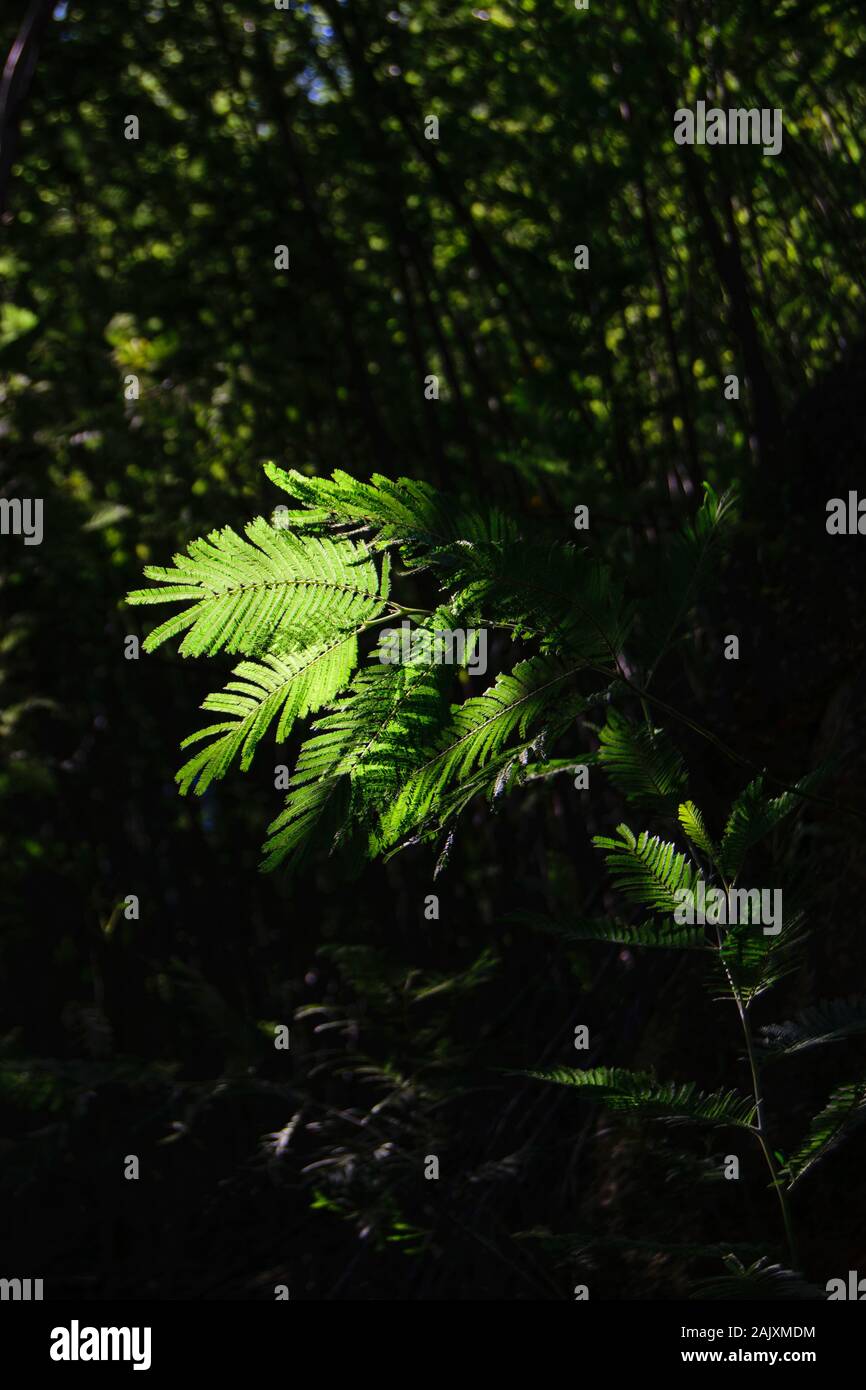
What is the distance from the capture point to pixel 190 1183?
3.68 metres

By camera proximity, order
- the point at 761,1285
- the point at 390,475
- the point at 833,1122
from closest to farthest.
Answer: the point at 761,1285 → the point at 833,1122 → the point at 390,475

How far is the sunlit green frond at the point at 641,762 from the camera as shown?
1453mm

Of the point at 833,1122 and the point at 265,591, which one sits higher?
the point at 265,591

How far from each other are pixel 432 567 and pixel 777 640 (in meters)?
2.05

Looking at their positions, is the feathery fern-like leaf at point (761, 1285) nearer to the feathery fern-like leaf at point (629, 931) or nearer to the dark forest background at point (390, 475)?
the feathery fern-like leaf at point (629, 931)

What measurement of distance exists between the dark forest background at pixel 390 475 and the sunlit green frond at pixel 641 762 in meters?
1.09

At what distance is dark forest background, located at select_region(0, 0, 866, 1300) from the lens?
2.84 metres

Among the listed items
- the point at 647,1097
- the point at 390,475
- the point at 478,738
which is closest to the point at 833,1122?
the point at 647,1097

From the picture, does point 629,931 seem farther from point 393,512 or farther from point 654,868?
point 393,512

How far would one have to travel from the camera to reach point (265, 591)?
4.32 feet

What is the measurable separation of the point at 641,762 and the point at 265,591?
0.49 m
